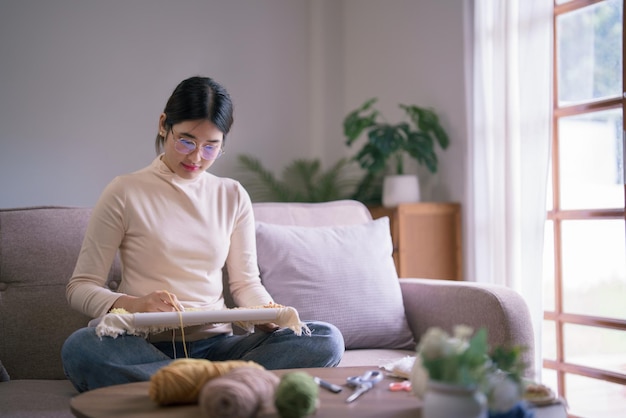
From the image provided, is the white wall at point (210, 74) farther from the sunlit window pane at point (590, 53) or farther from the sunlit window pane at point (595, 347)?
the sunlit window pane at point (595, 347)

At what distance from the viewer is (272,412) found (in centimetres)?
Result: 118

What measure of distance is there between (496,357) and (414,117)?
106 inches

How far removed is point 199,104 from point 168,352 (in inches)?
24.2

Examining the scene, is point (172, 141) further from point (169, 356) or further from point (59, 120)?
point (59, 120)

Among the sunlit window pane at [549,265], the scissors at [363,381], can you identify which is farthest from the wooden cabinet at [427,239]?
the scissors at [363,381]

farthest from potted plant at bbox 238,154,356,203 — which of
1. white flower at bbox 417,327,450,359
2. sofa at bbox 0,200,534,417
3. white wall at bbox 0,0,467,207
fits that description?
white flower at bbox 417,327,450,359

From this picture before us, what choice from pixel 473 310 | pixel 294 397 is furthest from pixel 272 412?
pixel 473 310

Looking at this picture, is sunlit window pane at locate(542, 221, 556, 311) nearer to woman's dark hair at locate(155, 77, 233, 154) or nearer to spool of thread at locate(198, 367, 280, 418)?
woman's dark hair at locate(155, 77, 233, 154)

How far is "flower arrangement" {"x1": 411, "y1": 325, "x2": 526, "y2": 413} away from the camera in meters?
0.98

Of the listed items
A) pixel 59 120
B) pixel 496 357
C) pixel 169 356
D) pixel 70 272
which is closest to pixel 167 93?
pixel 59 120

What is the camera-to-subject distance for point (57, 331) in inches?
85.2

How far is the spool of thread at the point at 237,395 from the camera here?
1114 millimetres

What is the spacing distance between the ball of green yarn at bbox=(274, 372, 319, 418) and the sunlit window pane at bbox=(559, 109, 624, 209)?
2.06 meters

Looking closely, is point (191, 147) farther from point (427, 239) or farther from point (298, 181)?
point (298, 181)
